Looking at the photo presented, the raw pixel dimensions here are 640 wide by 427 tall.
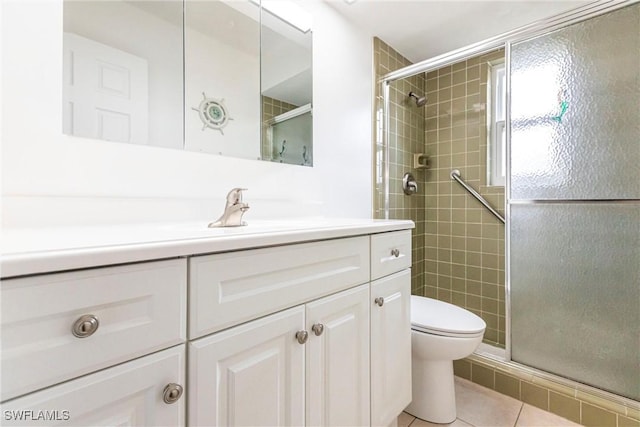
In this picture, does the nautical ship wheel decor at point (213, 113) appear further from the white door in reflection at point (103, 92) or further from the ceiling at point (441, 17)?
the ceiling at point (441, 17)

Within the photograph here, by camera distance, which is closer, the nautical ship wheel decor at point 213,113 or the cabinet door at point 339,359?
the cabinet door at point 339,359

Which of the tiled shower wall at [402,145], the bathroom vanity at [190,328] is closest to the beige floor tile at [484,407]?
the bathroom vanity at [190,328]

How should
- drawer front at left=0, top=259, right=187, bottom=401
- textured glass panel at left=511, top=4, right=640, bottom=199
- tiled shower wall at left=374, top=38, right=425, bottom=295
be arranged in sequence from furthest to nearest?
tiled shower wall at left=374, top=38, right=425, bottom=295
textured glass panel at left=511, top=4, right=640, bottom=199
drawer front at left=0, top=259, right=187, bottom=401

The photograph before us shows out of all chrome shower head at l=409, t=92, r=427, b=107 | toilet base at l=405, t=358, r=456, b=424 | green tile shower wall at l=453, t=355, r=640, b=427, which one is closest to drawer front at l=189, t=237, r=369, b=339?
toilet base at l=405, t=358, r=456, b=424

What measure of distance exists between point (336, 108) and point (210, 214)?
921 mm

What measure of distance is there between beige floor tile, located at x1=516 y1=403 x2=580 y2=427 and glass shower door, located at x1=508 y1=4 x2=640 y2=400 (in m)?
0.20

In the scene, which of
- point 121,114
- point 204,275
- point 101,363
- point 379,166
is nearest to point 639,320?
point 379,166

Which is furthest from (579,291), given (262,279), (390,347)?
(262,279)

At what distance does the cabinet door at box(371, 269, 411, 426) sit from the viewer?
972mm

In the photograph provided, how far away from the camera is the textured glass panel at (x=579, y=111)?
4.03 ft

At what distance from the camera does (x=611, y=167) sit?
1255mm

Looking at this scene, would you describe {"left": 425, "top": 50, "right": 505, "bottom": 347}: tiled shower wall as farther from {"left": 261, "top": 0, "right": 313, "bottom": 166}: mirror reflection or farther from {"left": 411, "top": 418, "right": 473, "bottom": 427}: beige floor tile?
{"left": 261, "top": 0, "right": 313, "bottom": 166}: mirror reflection

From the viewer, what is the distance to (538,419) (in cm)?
134

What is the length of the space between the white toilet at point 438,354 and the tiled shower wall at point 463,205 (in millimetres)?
857
